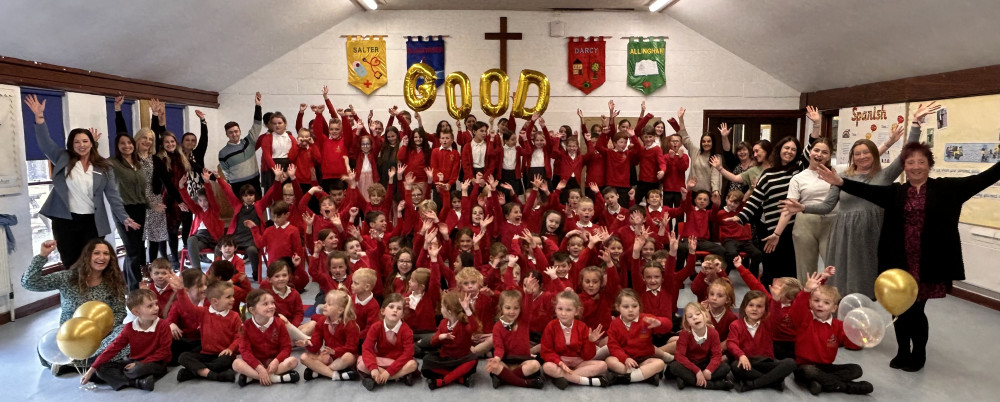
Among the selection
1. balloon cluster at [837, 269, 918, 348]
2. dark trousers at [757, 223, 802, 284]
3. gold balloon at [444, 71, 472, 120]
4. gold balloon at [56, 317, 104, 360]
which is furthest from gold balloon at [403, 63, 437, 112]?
balloon cluster at [837, 269, 918, 348]

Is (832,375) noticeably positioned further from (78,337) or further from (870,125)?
(870,125)

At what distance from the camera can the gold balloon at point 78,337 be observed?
3225 mm

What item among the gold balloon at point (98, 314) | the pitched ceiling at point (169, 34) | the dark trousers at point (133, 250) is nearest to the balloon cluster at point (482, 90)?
the pitched ceiling at point (169, 34)

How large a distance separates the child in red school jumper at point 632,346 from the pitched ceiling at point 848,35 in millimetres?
3452

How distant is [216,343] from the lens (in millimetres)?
3643

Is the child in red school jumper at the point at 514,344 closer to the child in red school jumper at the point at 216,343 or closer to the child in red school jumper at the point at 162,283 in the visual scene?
the child in red school jumper at the point at 216,343

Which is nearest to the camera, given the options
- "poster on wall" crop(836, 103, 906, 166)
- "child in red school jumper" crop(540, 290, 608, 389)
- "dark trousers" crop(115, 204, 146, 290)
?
"child in red school jumper" crop(540, 290, 608, 389)

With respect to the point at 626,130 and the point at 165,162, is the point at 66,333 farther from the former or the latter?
the point at 626,130

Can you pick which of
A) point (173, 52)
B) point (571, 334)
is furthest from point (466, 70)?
point (571, 334)

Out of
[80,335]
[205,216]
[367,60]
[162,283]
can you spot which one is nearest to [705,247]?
[162,283]

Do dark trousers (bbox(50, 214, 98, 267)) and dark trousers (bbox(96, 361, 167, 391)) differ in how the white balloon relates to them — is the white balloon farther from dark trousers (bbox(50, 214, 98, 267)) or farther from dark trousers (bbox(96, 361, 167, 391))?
dark trousers (bbox(50, 214, 98, 267))

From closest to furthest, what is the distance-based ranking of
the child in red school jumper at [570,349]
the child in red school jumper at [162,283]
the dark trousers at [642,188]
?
the child in red school jumper at [570,349] < the child in red school jumper at [162,283] < the dark trousers at [642,188]

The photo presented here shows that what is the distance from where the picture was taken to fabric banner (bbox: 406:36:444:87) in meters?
8.30

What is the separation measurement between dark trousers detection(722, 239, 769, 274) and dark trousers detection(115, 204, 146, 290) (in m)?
5.18
